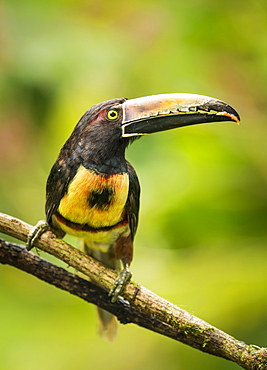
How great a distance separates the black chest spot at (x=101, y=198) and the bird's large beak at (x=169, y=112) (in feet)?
0.91

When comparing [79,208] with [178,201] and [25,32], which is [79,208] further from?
[25,32]

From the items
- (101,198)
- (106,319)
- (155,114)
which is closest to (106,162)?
(101,198)

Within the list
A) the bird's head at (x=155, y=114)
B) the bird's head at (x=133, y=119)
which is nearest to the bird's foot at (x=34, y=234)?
the bird's head at (x=133, y=119)

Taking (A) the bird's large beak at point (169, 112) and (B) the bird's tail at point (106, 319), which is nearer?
(A) the bird's large beak at point (169, 112)

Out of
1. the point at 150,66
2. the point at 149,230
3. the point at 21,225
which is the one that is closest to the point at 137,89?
the point at 150,66

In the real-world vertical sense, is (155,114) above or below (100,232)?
above

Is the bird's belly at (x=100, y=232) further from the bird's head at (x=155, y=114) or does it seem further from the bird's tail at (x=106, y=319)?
the bird's head at (x=155, y=114)

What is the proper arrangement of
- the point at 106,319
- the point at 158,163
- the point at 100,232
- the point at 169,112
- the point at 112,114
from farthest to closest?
the point at 158,163, the point at 106,319, the point at 100,232, the point at 112,114, the point at 169,112

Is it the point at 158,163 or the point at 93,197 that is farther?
the point at 158,163

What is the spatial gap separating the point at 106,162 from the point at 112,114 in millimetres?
227

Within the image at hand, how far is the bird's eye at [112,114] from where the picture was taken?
8.95 ft

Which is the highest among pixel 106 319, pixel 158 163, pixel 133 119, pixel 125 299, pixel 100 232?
pixel 158 163

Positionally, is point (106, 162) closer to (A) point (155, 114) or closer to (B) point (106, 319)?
(A) point (155, 114)

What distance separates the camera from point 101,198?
2.69m
